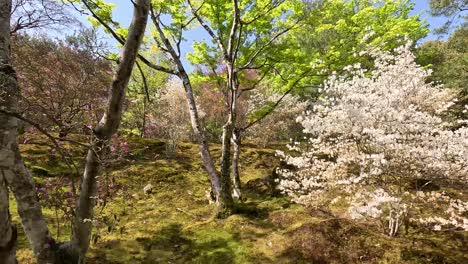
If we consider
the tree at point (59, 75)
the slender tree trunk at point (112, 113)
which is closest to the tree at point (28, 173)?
the slender tree trunk at point (112, 113)

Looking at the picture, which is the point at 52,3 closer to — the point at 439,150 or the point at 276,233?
the point at 276,233

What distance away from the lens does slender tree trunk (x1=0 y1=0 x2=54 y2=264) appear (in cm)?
251

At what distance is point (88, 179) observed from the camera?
296 cm

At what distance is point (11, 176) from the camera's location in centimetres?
309

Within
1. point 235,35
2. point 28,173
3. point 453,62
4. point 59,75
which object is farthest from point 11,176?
point 453,62

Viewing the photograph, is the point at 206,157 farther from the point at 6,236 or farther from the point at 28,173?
the point at 6,236

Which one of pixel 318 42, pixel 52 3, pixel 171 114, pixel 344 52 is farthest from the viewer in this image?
pixel 318 42

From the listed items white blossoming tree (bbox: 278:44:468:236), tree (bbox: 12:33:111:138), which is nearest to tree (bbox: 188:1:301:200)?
white blossoming tree (bbox: 278:44:468:236)

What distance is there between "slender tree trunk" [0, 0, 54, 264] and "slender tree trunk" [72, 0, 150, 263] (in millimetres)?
590

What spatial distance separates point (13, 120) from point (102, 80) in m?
10.8

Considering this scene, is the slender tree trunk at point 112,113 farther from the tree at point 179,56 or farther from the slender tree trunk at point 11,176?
the tree at point 179,56

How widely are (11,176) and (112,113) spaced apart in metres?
1.39

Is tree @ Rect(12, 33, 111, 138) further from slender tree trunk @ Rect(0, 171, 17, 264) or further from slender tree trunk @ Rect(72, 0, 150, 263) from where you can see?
slender tree trunk @ Rect(0, 171, 17, 264)

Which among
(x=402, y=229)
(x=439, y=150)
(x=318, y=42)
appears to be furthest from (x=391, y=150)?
(x=318, y=42)
